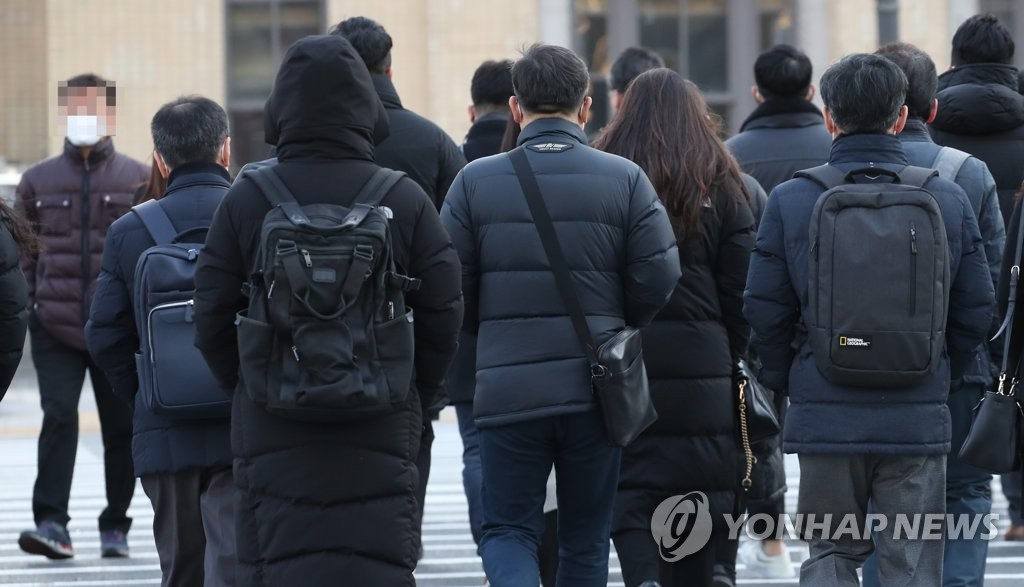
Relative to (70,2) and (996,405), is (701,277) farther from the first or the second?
(70,2)

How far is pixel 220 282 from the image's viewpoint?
458 centimetres

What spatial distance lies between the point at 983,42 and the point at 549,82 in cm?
252

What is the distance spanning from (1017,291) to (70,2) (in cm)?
1344

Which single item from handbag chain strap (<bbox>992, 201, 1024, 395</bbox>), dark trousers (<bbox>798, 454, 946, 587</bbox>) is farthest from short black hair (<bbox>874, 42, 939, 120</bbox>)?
dark trousers (<bbox>798, 454, 946, 587</bbox>)

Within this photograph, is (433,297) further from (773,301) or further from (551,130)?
(773,301)

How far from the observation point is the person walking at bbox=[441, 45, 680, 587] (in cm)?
525

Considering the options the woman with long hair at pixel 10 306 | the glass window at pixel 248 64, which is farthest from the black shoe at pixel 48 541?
the glass window at pixel 248 64

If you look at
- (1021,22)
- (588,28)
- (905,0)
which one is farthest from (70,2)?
(1021,22)

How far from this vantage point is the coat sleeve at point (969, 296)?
17.0 feet

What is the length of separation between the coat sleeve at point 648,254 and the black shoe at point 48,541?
3.65 meters

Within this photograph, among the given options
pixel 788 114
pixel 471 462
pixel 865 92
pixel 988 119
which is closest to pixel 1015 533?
pixel 988 119

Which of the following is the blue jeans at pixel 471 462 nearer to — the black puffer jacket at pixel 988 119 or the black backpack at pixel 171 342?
the black backpack at pixel 171 342

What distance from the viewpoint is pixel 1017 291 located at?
570cm

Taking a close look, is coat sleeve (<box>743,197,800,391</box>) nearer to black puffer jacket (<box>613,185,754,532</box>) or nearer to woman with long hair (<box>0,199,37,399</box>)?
black puffer jacket (<box>613,185,754,532</box>)
